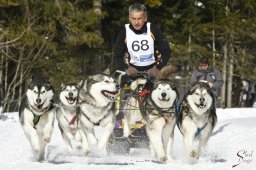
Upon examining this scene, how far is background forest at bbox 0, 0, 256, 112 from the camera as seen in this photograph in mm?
19641

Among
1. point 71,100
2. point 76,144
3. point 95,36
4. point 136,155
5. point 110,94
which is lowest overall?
point 136,155

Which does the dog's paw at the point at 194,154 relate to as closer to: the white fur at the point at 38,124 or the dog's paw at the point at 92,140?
the dog's paw at the point at 92,140

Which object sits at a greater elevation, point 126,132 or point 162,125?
point 162,125

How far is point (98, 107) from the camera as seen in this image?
21.9 ft

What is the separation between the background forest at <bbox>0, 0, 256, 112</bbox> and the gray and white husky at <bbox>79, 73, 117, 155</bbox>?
1143 centimetres

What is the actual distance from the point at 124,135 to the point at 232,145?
2.10 m

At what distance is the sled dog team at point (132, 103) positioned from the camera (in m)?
6.37

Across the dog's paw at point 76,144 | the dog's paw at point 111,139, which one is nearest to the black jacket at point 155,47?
the dog's paw at point 111,139

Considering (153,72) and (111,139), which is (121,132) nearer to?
(111,139)

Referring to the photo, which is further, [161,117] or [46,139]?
[46,139]

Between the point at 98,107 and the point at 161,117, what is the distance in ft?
2.70

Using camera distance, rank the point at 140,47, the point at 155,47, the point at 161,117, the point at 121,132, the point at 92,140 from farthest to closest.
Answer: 1. the point at 121,132
2. the point at 155,47
3. the point at 140,47
4. the point at 92,140
5. the point at 161,117

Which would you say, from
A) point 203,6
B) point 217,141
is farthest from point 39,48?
point 217,141

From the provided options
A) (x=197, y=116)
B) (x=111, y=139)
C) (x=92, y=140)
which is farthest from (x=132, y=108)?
(x=197, y=116)
